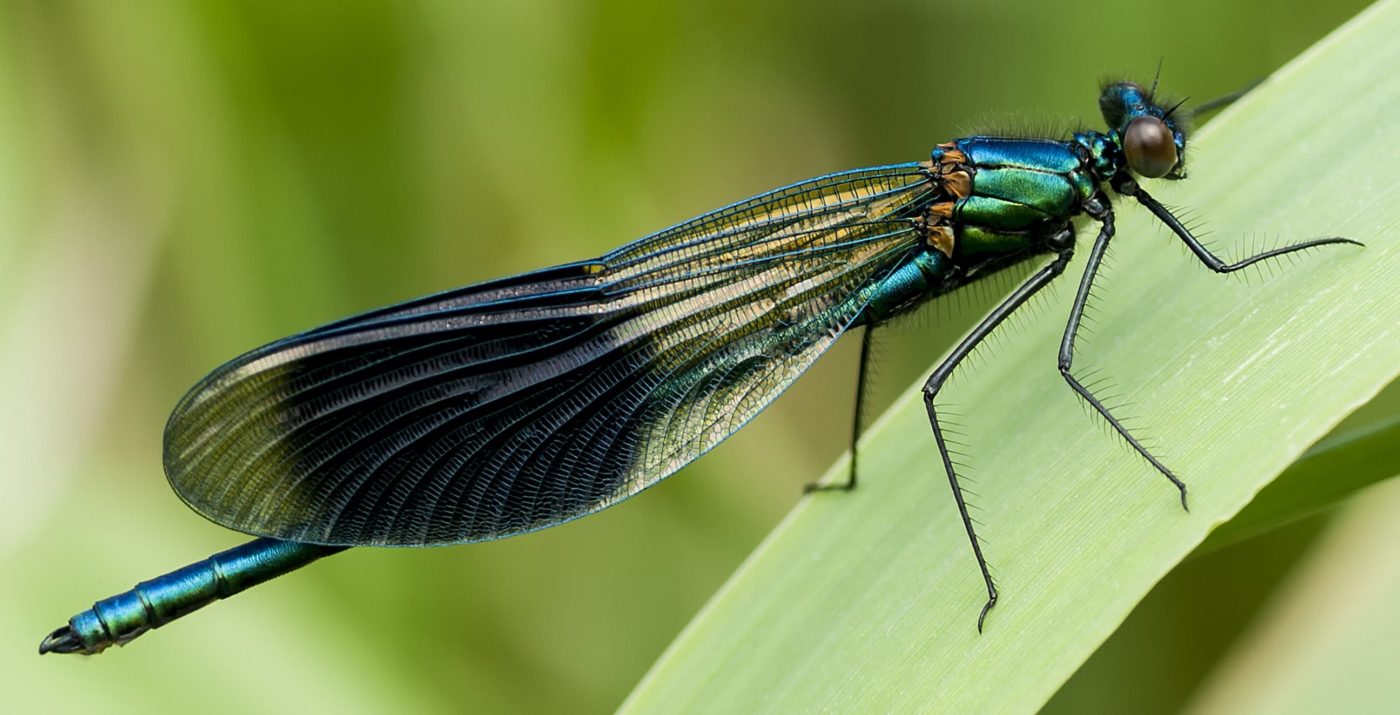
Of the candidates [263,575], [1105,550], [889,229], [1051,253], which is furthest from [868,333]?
[263,575]

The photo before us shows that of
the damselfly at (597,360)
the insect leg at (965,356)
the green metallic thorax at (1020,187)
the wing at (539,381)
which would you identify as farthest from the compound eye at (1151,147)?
the wing at (539,381)

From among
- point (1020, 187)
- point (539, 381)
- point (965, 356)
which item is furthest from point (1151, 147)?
point (539, 381)

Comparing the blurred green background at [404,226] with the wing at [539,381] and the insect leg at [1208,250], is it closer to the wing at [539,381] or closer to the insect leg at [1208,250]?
the wing at [539,381]

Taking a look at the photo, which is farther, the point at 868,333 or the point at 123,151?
the point at 123,151

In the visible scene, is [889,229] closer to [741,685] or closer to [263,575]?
[741,685]

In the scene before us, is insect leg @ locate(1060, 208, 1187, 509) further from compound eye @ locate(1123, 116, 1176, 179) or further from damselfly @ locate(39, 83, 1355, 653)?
compound eye @ locate(1123, 116, 1176, 179)

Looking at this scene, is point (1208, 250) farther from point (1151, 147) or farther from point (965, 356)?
point (965, 356)

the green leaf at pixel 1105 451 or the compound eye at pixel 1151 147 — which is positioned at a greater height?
the compound eye at pixel 1151 147

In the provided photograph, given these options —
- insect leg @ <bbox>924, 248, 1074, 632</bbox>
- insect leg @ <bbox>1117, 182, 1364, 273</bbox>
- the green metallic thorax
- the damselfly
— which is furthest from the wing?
insect leg @ <bbox>1117, 182, 1364, 273</bbox>
